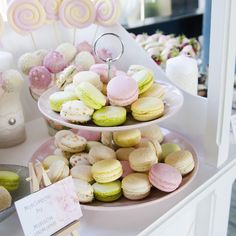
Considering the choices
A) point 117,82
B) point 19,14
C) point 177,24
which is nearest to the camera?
point 117,82

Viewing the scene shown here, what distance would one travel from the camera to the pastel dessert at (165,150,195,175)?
0.82 m

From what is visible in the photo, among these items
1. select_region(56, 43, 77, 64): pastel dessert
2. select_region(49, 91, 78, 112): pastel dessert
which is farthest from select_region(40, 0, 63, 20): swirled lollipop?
select_region(49, 91, 78, 112): pastel dessert

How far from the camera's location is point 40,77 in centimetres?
102

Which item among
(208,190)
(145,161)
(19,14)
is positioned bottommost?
(208,190)

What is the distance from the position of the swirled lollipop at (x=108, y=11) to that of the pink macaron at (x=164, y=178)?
0.54 meters

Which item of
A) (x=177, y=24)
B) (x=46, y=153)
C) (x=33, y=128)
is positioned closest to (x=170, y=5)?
(x=177, y=24)

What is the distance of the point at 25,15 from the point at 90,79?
0.39 meters

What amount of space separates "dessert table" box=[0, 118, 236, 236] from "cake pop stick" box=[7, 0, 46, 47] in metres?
0.34

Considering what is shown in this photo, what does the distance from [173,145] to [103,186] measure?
0.24 m

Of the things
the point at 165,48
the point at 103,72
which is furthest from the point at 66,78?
the point at 165,48

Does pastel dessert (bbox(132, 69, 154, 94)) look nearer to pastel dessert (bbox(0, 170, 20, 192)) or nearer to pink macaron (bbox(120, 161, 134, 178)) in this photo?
pink macaron (bbox(120, 161, 134, 178))

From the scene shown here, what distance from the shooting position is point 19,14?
3.43ft

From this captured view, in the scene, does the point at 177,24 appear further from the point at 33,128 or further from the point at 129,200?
the point at 129,200

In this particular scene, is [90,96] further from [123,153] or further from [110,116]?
[123,153]
